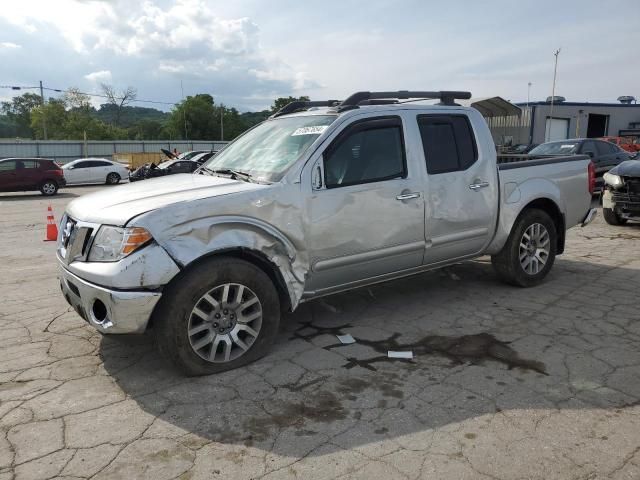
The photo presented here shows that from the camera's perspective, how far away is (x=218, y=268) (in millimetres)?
3561

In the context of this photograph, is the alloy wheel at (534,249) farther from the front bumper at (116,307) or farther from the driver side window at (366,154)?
the front bumper at (116,307)

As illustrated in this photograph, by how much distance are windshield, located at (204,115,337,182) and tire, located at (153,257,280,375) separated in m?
0.83

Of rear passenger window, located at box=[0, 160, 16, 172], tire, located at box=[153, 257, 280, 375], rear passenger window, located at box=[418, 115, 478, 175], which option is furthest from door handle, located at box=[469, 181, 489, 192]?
rear passenger window, located at box=[0, 160, 16, 172]

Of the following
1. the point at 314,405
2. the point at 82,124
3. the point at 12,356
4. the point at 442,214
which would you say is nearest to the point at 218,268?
the point at 314,405

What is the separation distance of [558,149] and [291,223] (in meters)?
12.0

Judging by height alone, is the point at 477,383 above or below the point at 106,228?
below

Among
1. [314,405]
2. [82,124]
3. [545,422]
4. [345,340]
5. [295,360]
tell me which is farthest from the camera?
[82,124]

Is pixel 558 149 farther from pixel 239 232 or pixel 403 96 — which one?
pixel 239 232

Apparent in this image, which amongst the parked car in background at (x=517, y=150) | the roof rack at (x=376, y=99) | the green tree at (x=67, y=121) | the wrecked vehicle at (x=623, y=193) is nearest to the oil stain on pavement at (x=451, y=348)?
the roof rack at (x=376, y=99)

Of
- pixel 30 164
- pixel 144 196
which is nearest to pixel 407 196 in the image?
pixel 144 196

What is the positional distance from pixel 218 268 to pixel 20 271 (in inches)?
186

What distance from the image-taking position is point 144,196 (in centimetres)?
378

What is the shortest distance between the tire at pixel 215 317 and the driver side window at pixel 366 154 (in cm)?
102

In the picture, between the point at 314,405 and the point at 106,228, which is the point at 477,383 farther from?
the point at 106,228
